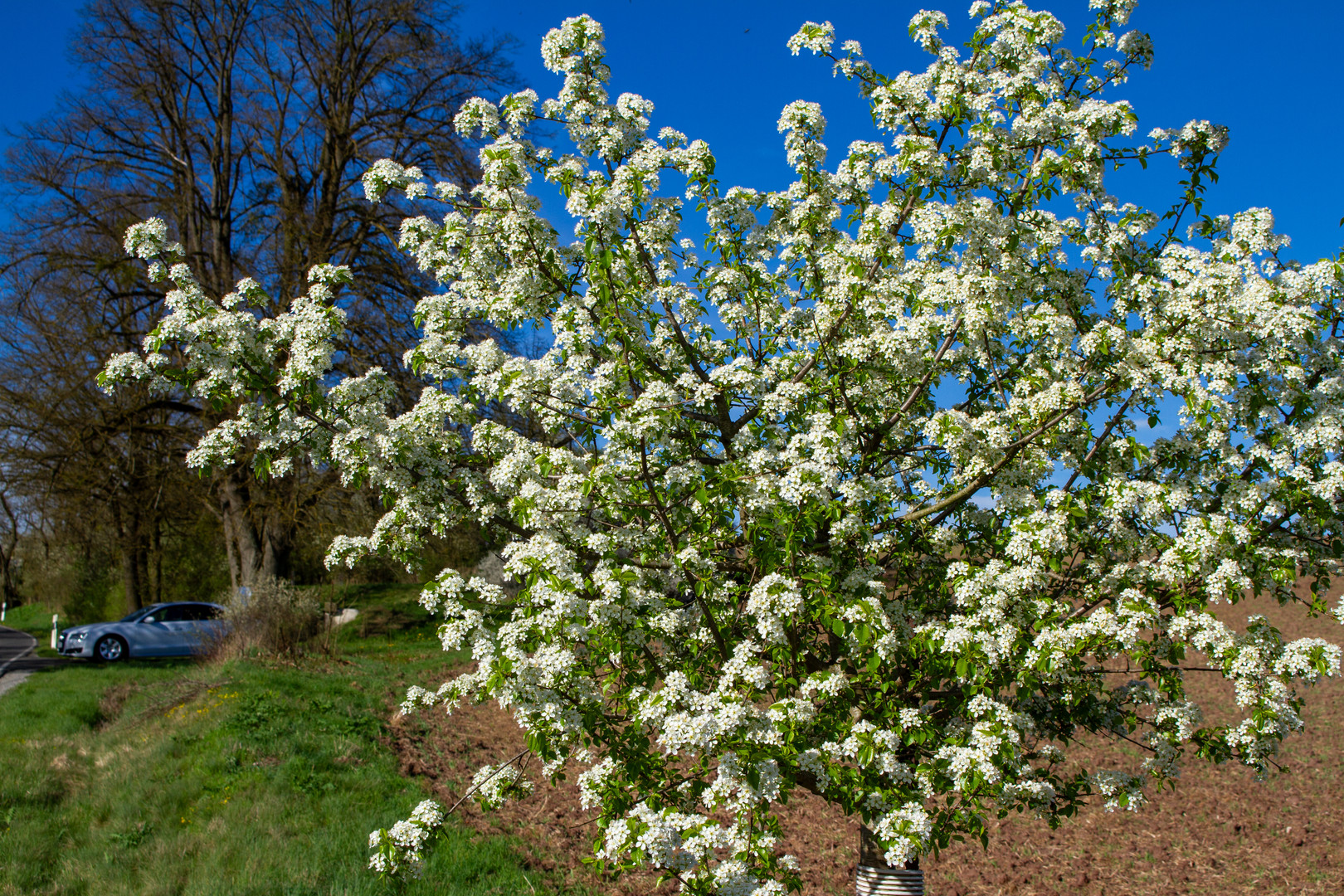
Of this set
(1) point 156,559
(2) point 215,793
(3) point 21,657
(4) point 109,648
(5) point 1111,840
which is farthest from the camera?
(1) point 156,559

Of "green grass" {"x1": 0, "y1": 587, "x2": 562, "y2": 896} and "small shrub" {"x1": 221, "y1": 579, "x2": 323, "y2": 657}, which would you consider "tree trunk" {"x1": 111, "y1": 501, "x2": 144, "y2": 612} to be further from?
"green grass" {"x1": 0, "y1": 587, "x2": 562, "y2": 896}

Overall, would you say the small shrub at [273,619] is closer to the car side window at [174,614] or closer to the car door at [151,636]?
the car door at [151,636]

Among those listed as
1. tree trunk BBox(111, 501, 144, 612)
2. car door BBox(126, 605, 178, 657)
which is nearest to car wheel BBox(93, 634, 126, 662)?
car door BBox(126, 605, 178, 657)

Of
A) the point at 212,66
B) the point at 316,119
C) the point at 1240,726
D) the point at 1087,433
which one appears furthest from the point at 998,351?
the point at 212,66

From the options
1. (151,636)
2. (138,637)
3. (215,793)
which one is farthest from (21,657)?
(215,793)

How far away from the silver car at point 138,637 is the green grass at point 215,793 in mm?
6544

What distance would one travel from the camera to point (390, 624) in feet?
86.7

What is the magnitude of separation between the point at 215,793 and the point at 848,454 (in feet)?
26.0

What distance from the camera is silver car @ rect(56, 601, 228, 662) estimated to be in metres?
20.6

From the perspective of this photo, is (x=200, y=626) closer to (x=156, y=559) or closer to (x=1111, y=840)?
(x=156, y=559)

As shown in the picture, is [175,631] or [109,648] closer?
[109,648]

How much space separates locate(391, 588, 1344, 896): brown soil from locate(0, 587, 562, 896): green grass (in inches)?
37.6

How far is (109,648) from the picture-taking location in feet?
68.0

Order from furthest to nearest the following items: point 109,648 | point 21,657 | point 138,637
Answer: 1. point 21,657
2. point 138,637
3. point 109,648
